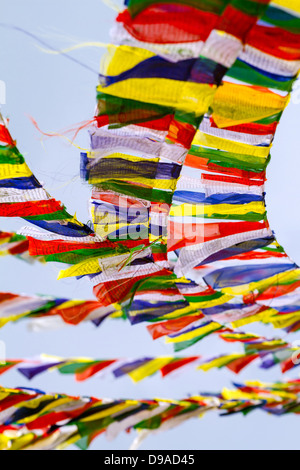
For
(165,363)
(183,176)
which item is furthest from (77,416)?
(183,176)

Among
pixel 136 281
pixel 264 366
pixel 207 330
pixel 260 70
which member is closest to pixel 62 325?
pixel 136 281

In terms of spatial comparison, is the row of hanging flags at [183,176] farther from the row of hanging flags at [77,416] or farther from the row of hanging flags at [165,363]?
the row of hanging flags at [77,416]

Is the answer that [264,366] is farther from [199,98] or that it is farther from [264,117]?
[199,98]

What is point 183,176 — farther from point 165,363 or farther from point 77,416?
point 77,416

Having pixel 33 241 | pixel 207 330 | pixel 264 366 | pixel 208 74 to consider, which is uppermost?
pixel 208 74

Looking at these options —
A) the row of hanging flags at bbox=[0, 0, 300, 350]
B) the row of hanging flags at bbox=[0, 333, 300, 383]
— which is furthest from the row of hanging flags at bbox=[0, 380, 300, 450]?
the row of hanging flags at bbox=[0, 0, 300, 350]

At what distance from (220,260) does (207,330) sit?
100cm

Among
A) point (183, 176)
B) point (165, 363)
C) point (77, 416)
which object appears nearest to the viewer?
point (183, 176)

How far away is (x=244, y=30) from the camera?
7.99 ft

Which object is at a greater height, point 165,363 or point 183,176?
point 183,176

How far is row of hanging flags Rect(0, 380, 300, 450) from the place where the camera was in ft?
14.7

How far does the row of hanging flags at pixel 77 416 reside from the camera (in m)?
4.49

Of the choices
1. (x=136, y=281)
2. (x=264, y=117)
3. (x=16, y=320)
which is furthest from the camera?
(x=16, y=320)

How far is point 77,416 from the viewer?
15.2 feet
